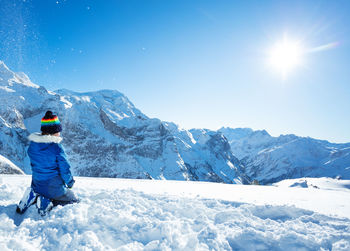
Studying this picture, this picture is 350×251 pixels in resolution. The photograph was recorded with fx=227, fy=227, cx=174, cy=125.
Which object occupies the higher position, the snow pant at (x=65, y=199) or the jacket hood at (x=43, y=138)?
the jacket hood at (x=43, y=138)

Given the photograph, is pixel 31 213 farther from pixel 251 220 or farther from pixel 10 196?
pixel 251 220

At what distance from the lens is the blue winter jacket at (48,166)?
4.47m

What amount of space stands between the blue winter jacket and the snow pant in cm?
9

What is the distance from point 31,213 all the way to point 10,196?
1635mm

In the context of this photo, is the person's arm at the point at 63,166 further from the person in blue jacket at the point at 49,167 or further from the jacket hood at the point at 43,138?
the jacket hood at the point at 43,138

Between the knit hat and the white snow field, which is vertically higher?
the knit hat

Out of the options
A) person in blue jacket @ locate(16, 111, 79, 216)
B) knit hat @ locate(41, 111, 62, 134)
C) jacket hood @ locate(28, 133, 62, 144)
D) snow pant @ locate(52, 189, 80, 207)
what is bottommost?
snow pant @ locate(52, 189, 80, 207)

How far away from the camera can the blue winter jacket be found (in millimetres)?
4473

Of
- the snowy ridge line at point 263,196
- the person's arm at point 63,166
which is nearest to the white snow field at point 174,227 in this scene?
the snowy ridge line at point 263,196

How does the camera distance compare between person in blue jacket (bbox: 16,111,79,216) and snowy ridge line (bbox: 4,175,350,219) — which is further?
snowy ridge line (bbox: 4,175,350,219)

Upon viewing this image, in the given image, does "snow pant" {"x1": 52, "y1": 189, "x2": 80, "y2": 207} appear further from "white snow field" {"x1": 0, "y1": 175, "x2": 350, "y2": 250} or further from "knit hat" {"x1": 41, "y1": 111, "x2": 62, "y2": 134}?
"knit hat" {"x1": 41, "y1": 111, "x2": 62, "y2": 134}

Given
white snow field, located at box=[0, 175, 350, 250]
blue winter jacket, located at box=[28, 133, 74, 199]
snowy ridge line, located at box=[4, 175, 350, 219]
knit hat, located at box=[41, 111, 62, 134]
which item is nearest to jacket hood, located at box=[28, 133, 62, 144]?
blue winter jacket, located at box=[28, 133, 74, 199]

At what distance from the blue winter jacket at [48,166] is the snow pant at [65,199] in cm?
9

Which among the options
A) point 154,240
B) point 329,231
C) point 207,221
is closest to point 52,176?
point 154,240
